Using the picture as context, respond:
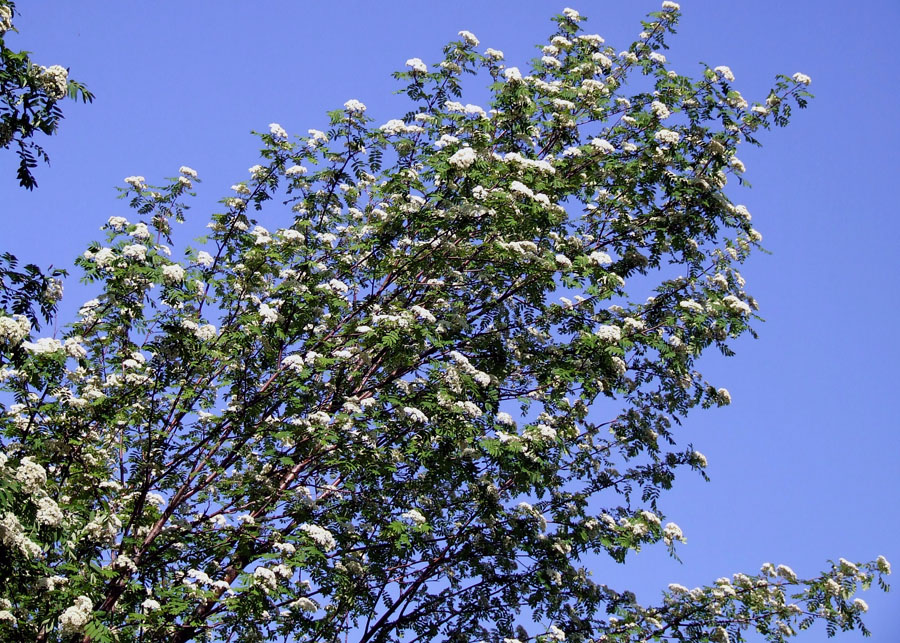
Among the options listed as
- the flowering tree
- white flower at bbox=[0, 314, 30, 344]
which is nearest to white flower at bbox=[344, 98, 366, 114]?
the flowering tree

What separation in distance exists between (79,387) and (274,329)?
2328 mm

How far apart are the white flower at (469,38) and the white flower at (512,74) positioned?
0.77 m

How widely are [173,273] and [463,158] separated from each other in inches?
137

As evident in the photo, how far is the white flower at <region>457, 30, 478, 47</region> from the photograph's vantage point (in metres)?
12.9

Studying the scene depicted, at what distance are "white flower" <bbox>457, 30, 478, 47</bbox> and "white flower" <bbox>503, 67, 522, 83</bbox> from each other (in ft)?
2.52

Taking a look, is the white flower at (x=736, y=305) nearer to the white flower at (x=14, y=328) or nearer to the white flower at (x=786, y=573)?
the white flower at (x=786, y=573)

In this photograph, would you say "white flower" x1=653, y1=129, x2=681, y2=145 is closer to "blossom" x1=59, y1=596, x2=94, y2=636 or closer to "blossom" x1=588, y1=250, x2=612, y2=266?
"blossom" x1=588, y1=250, x2=612, y2=266

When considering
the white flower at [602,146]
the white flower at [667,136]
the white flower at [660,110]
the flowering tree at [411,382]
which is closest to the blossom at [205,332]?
the flowering tree at [411,382]

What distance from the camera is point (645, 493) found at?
1283 centimetres

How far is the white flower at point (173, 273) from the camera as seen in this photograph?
10.1m

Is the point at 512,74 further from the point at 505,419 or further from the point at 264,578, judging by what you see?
the point at 264,578

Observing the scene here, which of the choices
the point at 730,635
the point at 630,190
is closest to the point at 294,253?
the point at 630,190

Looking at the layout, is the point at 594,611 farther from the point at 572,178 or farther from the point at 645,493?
the point at 572,178

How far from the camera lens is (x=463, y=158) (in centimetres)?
1105
